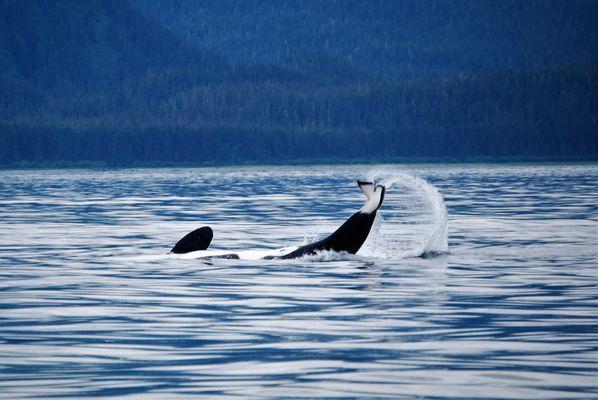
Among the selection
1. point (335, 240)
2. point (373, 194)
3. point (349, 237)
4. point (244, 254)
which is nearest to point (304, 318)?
point (373, 194)

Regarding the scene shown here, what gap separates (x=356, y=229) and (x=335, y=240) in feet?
3.64

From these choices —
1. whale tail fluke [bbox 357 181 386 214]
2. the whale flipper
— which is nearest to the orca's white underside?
the whale flipper

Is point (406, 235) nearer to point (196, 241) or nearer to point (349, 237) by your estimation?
point (196, 241)

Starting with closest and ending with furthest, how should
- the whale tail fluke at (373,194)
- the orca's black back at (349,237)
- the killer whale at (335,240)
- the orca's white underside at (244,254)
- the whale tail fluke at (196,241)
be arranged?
the whale tail fluke at (373,194) → the killer whale at (335,240) → the orca's black back at (349,237) → the orca's white underside at (244,254) → the whale tail fluke at (196,241)

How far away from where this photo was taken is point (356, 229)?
27.4m

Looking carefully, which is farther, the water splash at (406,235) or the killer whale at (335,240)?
the water splash at (406,235)

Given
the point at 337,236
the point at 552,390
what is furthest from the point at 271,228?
the point at 552,390

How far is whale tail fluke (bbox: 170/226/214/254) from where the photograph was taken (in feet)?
95.2

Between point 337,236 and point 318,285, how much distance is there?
436 centimetres

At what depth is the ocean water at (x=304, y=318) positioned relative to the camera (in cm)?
1433

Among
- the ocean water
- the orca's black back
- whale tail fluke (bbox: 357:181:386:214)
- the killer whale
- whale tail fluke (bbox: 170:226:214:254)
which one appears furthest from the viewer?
whale tail fluke (bbox: 170:226:214:254)

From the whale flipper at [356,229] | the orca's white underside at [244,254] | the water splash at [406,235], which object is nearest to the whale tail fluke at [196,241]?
the orca's white underside at [244,254]

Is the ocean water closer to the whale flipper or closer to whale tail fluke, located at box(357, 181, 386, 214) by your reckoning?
the whale flipper

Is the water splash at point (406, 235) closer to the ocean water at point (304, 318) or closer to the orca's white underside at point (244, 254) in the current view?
the ocean water at point (304, 318)
